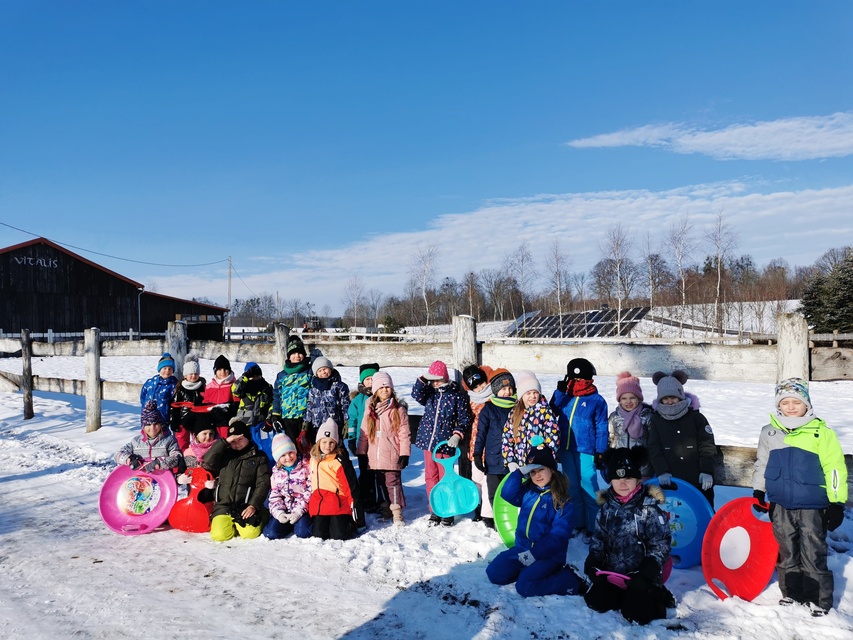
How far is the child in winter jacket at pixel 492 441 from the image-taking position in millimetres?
5199

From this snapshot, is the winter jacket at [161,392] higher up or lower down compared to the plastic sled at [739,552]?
higher up

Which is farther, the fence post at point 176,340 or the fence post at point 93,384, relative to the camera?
the fence post at point 93,384

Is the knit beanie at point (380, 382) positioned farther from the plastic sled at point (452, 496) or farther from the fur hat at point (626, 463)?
the fur hat at point (626, 463)

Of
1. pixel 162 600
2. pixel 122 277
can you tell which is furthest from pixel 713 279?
pixel 162 600

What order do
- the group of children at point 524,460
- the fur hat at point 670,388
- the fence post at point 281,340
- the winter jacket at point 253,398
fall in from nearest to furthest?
the group of children at point 524,460
the fur hat at point 670,388
the winter jacket at point 253,398
the fence post at point 281,340

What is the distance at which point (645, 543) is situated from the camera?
3.96 m

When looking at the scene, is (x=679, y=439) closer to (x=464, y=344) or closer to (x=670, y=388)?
(x=670, y=388)

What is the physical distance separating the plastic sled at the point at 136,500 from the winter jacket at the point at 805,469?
494 cm

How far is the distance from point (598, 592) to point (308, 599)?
6.13 feet

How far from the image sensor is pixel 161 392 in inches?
290

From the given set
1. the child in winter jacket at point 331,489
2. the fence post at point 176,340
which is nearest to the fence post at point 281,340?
the fence post at point 176,340

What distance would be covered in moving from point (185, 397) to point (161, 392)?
0.52m

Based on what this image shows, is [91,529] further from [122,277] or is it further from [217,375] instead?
[122,277]

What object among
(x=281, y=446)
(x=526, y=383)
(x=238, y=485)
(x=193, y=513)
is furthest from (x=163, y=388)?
(x=526, y=383)
